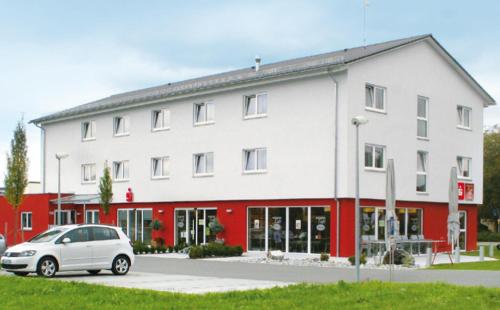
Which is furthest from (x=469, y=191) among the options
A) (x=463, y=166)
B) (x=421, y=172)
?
(x=421, y=172)

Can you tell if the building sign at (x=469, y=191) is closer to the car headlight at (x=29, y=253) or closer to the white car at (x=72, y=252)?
the white car at (x=72, y=252)

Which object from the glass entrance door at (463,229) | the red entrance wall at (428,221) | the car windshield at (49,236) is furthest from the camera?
the glass entrance door at (463,229)

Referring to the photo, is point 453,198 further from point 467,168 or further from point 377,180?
point 467,168

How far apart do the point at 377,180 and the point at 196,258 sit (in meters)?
8.13

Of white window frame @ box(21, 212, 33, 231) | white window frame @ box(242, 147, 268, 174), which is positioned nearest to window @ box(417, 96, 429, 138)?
white window frame @ box(242, 147, 268, 174)

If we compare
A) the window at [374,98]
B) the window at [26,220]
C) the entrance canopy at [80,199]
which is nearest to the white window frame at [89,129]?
the entrance canopy at [80,199]

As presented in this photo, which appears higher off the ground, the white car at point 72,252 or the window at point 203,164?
the window at point 203,164

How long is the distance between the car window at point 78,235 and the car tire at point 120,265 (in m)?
1.00

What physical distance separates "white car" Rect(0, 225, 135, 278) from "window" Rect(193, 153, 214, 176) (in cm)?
1512

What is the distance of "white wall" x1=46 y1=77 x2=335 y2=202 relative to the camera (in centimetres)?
3238

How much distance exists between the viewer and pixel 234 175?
3572 centimetres

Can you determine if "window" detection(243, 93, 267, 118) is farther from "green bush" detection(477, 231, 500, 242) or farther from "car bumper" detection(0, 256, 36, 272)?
"green bush" detection(477, 231, 500, 242)

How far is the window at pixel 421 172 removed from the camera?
117 ft

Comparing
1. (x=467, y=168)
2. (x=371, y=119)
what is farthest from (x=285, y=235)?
(x=467, y=168)
